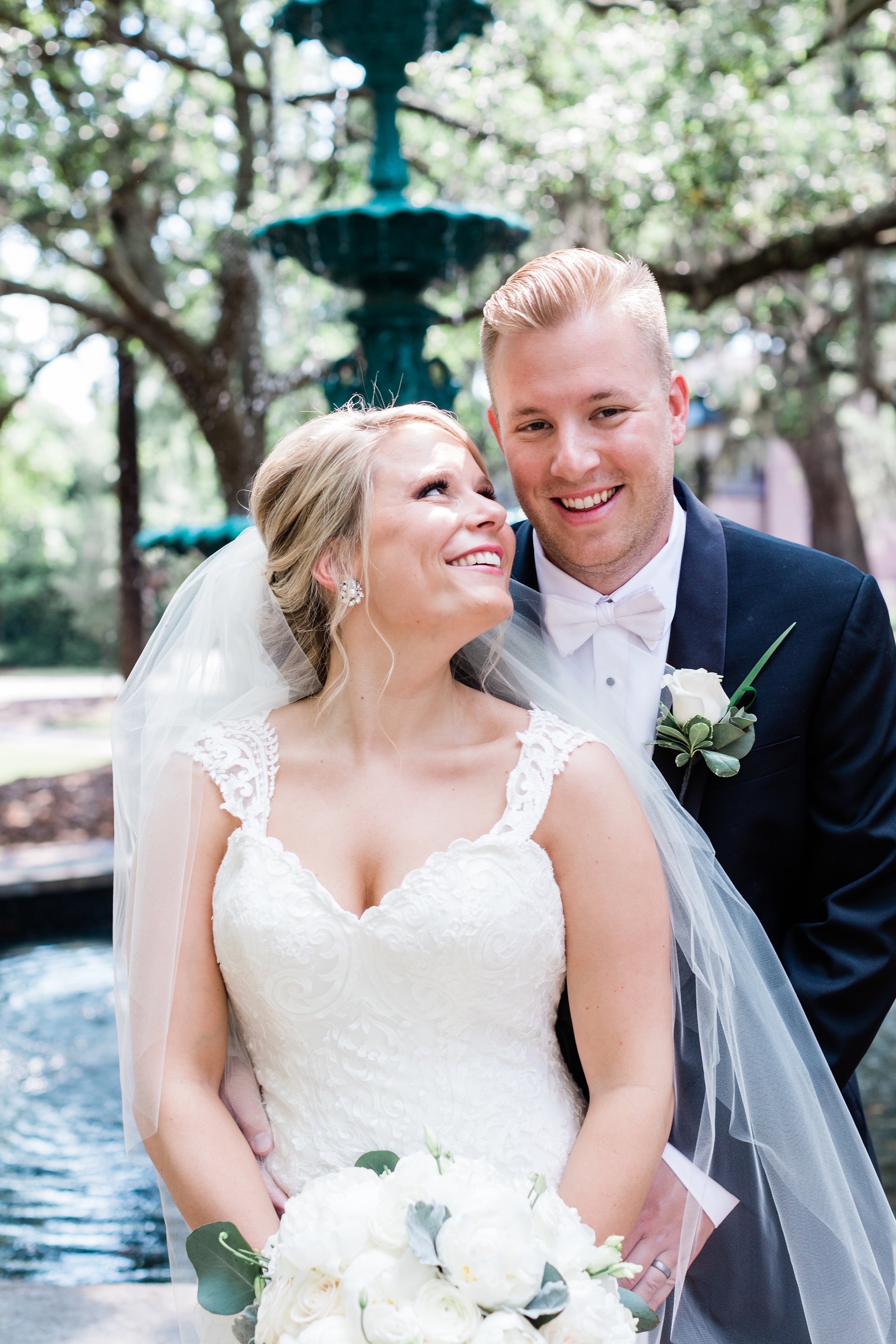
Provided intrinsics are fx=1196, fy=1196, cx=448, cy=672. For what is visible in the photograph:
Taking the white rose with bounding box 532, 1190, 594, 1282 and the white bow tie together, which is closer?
the white rose with bounding box 532, 1190, 594, 1282

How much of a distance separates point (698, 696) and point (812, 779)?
0.42 m

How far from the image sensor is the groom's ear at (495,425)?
284 cm

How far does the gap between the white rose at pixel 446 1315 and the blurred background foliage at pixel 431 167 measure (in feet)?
22.6

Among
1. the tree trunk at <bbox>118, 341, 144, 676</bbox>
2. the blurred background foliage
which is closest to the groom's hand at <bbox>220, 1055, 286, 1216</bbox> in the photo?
the blurred background foliage

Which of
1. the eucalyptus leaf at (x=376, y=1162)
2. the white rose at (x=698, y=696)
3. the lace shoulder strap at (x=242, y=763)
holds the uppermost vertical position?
the white rose at (x=698, y=696)

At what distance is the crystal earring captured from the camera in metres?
2.52

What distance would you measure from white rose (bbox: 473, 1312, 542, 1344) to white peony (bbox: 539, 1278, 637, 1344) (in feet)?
0.21

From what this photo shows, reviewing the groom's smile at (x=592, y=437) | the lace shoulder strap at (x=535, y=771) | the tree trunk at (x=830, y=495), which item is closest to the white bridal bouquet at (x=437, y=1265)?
the lace shoulder strap at (x=535, y=771)

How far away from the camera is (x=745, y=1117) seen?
241 centimetres

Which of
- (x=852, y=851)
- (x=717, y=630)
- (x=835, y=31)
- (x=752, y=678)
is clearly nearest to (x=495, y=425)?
(x=717, y=630)

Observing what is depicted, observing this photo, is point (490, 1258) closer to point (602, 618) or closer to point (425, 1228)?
point (425, 1228)

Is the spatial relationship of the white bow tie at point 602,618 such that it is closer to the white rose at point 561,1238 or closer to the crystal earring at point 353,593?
the crystal earring at point 353,593

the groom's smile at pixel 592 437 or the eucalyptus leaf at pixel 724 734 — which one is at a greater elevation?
the groom's smile at pixel 592 437

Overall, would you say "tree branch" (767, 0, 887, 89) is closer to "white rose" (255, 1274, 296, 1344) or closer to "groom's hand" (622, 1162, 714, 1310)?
"groom's hand" (622, 1162, 714, 1310)
